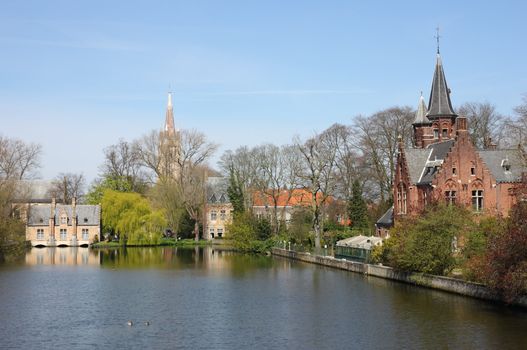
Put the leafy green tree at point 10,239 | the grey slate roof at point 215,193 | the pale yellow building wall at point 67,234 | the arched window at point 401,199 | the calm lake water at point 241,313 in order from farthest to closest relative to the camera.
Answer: the grey slate roof at point 215,193, the pale yellow building wall at point 67,234, the leafy green tree at point 10,239, the arched window at point 401,199, the calm lake water at point 241,313

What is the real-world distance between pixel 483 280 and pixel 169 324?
11765 millimetres

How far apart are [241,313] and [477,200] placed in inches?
872

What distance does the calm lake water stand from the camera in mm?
20531

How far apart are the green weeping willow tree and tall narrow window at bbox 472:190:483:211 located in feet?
111

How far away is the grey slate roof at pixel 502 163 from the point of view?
42.6 m

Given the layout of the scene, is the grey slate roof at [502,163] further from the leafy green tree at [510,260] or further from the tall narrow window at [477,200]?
the leafy green tree at [510,260]

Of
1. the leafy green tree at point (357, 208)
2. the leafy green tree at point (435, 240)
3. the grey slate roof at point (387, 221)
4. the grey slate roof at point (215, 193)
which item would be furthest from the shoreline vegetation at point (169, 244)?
the leafy green tree at point (435, 240)

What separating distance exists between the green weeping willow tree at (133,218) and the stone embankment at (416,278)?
76.6ft

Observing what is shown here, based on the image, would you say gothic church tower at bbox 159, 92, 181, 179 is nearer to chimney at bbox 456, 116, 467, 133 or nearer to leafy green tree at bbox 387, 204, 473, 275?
chimney at bbox 456, 116, 467, 133

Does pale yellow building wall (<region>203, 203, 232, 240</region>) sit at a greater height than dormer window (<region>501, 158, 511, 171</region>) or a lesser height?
lesser

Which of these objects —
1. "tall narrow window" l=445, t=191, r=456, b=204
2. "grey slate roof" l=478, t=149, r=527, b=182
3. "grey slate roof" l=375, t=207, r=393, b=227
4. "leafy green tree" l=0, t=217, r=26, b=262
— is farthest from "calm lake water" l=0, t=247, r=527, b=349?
"grey slate roof" l=478, t=149, r=527, b=182

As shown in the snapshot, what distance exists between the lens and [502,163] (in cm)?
4341

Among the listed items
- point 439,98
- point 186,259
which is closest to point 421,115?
point 439,98

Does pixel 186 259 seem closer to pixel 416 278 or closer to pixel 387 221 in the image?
pixel 387 221
